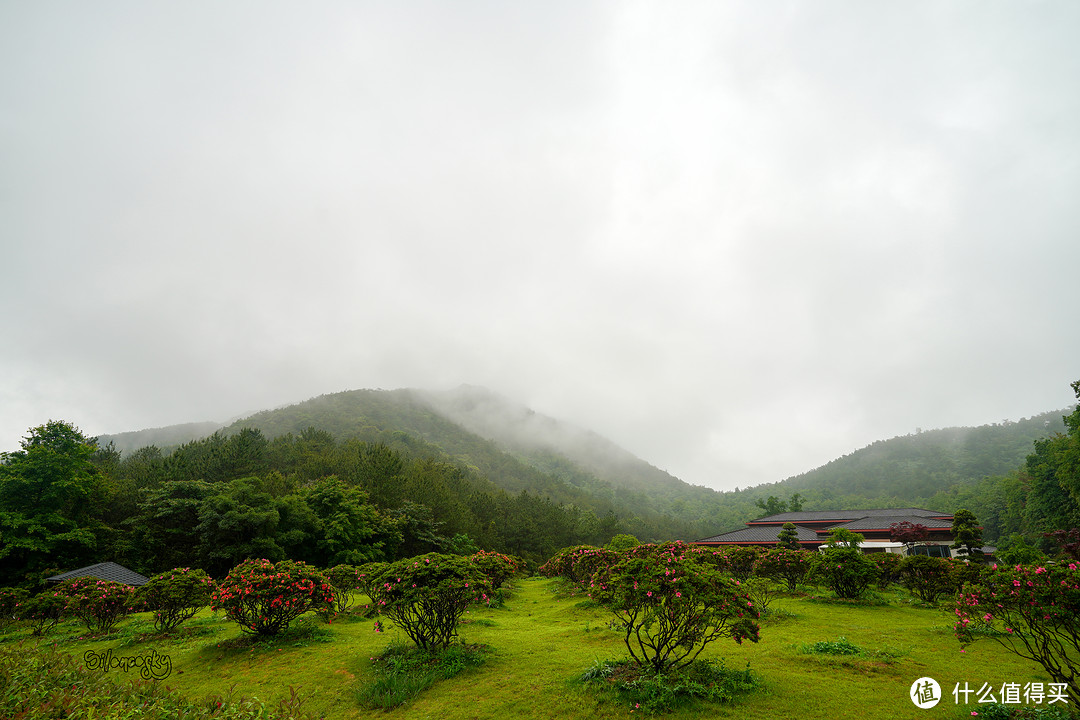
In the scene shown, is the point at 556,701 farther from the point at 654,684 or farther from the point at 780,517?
the point at 780,517

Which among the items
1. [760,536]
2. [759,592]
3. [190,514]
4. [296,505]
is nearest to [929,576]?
[759,592]

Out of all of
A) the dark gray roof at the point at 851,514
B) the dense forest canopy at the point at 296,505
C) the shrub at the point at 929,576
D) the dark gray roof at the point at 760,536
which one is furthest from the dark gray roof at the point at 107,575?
the dark gray roof at the point at 851,514

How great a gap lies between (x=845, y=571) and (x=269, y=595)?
18.3 m

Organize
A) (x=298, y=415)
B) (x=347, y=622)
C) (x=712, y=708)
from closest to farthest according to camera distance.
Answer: (x=712, y=708) < (x=347, y=622) < (x=298, y=415)

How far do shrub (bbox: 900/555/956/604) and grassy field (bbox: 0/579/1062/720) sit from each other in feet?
5.27

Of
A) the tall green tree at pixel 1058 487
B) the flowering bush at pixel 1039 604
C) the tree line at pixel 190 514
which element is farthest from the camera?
the tall green tree at pixel 1058 487

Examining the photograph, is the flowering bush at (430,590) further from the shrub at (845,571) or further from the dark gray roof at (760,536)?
the dark gray roof at (760,536)

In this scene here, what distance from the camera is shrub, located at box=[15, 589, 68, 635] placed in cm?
1360

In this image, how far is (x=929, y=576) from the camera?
1636cm

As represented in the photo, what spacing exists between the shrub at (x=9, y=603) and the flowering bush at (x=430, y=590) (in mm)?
15536

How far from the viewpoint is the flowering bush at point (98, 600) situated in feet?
43.9

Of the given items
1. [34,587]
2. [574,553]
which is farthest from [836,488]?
[34,587]

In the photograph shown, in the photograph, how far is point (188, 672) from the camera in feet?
33.2

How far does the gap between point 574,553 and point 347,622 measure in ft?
35.9
